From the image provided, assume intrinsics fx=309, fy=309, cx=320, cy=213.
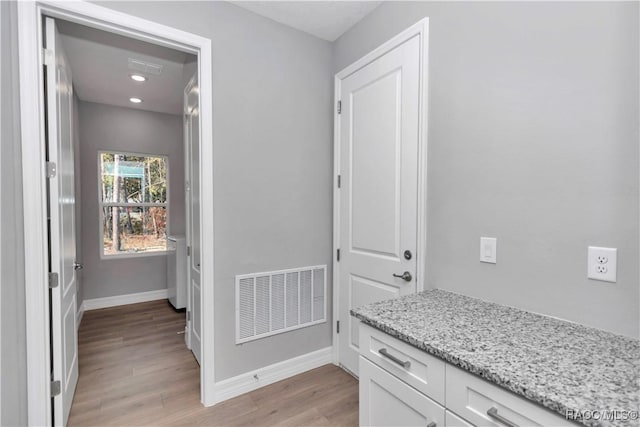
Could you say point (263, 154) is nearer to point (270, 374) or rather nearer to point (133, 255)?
point (270, 374)

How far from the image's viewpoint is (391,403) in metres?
1.28

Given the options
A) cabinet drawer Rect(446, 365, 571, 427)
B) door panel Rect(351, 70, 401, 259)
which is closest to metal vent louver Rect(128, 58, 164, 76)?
door panel Rect(351, 70, 401, 259)

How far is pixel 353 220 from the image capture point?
2439mm

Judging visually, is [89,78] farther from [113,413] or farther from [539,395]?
[539,395]

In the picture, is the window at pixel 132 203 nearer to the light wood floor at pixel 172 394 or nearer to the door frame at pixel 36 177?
the light wood floor at pixel 172 394

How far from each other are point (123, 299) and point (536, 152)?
16.1ft

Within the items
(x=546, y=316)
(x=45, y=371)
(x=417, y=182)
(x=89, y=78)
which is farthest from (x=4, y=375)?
(x=89, y=78)

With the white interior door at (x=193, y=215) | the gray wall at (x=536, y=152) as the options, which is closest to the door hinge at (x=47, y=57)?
the white interior door at (x=193, y=215)

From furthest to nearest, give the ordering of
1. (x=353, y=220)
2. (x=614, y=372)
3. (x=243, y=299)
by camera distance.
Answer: (x=353, y=220) < (x=243, y=299) < (x=614, y=372)

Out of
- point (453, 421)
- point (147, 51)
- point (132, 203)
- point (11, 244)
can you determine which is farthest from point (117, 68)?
point (453, 421)

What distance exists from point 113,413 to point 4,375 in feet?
3.08

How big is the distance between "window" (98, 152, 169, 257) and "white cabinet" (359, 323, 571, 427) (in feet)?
13.7

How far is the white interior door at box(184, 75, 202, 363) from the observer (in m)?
2.49

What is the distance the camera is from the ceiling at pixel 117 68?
245 cm
